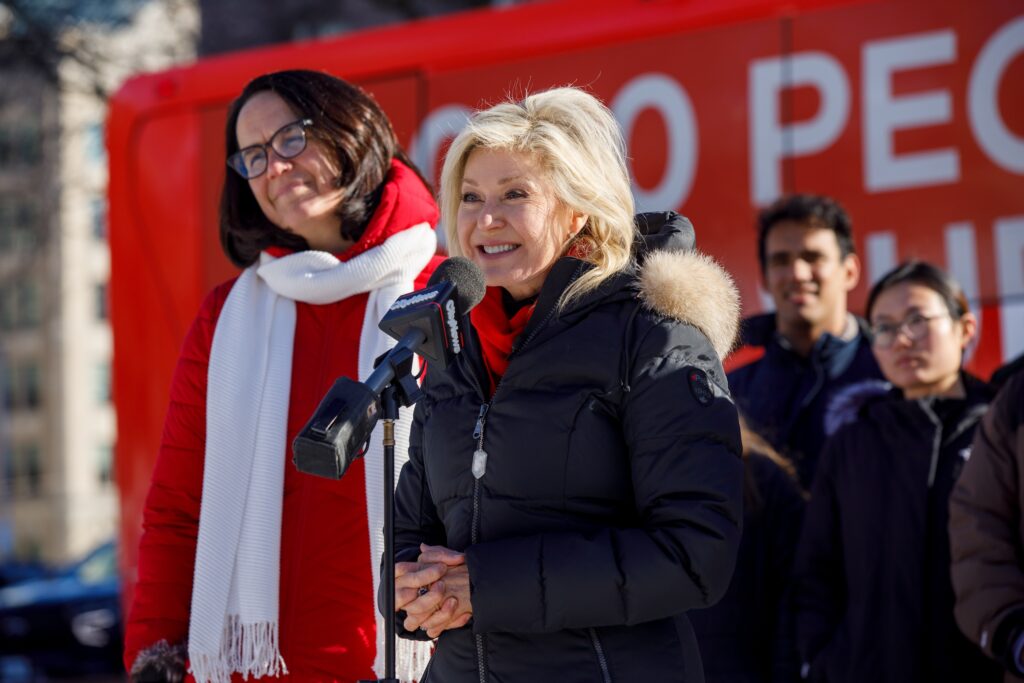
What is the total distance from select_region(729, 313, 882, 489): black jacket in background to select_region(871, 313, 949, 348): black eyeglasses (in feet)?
1.47

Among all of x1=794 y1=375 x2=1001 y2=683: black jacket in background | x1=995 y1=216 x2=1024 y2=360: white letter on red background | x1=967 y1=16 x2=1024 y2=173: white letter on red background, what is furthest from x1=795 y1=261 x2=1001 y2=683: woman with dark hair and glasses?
x1=967 y1=16 x2=1024 y2=173: white letter on red background

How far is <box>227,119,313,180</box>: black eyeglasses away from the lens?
3.17m

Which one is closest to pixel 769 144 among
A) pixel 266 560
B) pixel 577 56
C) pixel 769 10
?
pixel 769 10

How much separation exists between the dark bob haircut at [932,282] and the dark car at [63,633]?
8.58 metres

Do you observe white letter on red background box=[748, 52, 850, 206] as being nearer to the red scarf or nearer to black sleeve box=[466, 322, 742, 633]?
the red scarf

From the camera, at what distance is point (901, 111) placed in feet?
16.3

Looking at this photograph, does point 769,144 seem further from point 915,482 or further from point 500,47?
point 915,482

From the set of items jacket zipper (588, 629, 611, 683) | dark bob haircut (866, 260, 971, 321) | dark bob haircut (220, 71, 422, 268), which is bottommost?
jacket zipper (588, 629, 611, 683)

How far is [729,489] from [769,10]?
3488 mm

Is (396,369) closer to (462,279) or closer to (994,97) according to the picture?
(462,279)

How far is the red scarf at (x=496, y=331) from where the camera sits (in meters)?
2.42

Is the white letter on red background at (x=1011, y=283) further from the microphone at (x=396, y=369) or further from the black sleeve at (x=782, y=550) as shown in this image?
the microphone at (x=396, y=369)

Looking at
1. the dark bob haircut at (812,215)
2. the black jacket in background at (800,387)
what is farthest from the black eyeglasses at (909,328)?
the dark bob haircut at (812,215)

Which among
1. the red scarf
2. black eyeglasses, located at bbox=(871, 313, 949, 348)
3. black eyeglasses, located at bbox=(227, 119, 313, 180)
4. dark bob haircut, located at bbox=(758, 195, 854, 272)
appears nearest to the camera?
the red scarf
